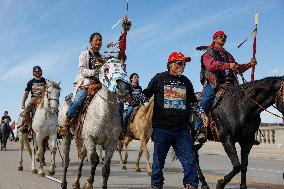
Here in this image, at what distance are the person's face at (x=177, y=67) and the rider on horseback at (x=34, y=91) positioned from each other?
8001mm

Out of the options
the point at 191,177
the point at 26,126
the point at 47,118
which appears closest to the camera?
the point at 191,177

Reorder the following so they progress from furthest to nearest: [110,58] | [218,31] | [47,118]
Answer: [47,118]
[218,31]
[110,58]

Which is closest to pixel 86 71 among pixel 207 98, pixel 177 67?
pixel 207 98

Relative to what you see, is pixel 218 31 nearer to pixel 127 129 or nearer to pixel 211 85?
pixel 211 85

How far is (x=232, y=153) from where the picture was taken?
369 inches

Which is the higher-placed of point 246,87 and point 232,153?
point 246,87

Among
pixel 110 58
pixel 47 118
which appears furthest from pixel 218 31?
pixel 47 118

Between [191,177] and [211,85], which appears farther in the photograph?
[211,85]

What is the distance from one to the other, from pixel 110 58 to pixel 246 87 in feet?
8.73

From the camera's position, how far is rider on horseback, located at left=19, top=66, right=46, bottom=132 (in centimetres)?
1502

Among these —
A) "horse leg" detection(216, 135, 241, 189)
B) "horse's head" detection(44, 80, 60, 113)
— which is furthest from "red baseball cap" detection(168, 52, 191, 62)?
"horse's head" detection(44, 80, 60, 113)

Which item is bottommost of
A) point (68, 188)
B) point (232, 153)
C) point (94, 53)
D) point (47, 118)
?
point (68, 188)

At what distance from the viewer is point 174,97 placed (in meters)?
7.41

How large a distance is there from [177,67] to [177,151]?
1.22 meters
